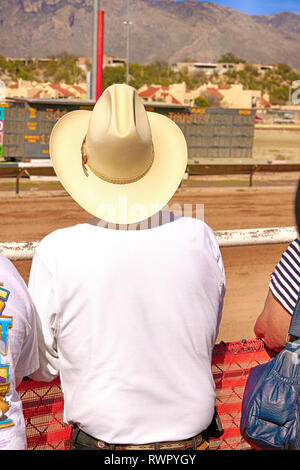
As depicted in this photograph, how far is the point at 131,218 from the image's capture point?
222 centimetres

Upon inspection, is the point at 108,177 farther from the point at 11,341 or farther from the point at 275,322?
the point at 275,322

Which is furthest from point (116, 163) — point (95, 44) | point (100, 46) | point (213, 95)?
point (213, 95)

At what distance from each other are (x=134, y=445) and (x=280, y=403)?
54cm

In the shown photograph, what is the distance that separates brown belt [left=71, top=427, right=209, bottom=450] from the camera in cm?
215

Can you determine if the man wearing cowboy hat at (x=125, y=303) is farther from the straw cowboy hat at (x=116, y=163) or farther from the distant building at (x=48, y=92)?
the distant building at (x=48, y=92)

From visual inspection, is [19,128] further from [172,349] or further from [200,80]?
[200,80]

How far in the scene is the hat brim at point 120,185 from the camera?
7.39ft

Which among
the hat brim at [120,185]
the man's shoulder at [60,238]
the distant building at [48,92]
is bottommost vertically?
the man's shoulder at [60,238]

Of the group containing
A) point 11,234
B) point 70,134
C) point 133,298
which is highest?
point 70,134

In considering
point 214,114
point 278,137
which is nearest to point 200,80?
point 278,137

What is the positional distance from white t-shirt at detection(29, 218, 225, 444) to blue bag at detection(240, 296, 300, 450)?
291 mm

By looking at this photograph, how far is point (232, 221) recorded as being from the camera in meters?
12.0

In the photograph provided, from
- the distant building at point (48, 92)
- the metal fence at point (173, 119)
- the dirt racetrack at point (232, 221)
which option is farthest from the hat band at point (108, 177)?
the distant building at point (48, 92)

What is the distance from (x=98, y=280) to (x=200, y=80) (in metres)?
163
